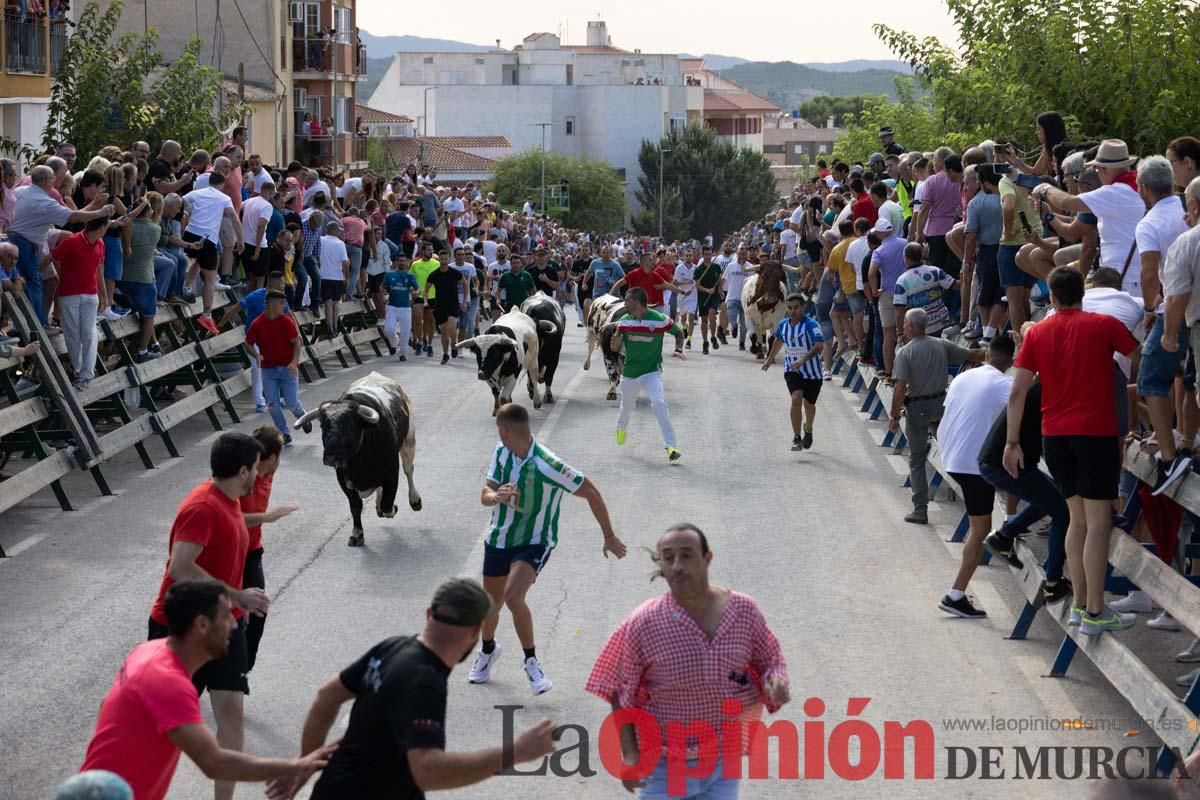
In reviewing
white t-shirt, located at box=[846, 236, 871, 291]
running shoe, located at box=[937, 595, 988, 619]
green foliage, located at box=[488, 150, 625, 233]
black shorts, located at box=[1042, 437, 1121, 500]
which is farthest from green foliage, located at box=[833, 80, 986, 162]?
green foliage, located at box=[488, 150, 625, 233]

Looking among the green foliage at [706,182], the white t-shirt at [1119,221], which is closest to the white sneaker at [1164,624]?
the white t-shirt at [1119,221]

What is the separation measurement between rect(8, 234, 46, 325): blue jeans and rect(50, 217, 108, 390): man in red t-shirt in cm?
28

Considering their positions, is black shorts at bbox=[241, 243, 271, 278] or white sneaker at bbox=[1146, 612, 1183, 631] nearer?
white sneaker at bbox=[1146, 612, 1183, 631]

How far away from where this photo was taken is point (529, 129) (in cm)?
12544

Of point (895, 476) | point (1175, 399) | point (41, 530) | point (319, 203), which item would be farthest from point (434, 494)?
point (319, 203)

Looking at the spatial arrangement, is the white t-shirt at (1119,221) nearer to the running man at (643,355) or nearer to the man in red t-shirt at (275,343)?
the running man at (643,355)

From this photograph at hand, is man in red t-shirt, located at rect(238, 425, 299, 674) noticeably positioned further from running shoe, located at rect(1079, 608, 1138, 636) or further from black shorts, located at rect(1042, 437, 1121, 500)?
running shoe, located at rect(1079, 608, 1138, 636)

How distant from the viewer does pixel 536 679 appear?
10.2 meters

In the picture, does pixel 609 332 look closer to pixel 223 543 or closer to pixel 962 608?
pixel 962 608

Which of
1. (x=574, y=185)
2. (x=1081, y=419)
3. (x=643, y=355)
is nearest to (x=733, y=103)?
(x=574, y=185)

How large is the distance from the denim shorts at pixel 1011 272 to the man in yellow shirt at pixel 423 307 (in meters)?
13.6

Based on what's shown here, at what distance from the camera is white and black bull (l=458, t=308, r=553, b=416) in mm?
20078

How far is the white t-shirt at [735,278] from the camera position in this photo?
31500 millimetres

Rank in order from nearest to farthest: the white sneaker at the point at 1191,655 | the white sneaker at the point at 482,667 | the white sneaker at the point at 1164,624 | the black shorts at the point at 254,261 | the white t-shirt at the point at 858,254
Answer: the white sneaker at the point at 482,667, the white sneaker at the point at 1191,655, the white sneaker at the point at 1164,624, the white t-shirt at the point at 858,254, the black shorts at the point at 254,261
